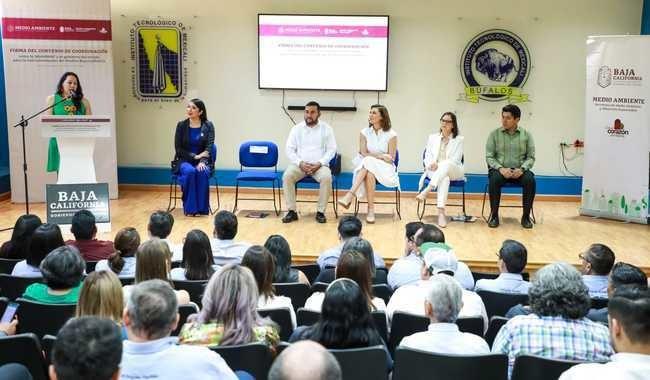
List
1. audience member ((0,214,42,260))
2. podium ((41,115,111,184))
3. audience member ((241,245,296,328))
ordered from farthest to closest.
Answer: podium ((41,115,111,184))
audience member ((0,214,42,260))
audience member ((241,245,296,328))

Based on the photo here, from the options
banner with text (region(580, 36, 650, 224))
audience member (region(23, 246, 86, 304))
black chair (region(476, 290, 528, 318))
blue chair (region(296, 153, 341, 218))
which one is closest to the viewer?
audience member (region(23, 246, 86, 304))

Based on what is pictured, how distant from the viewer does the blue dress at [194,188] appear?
8.14 meters

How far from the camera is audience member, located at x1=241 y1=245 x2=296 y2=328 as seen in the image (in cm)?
369

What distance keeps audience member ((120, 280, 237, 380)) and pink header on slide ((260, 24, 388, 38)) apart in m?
7.55

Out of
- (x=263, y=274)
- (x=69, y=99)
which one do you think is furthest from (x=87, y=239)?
(x=69, y=99)

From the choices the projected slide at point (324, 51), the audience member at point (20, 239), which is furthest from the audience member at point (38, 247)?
the projected slide at point (324, 51)

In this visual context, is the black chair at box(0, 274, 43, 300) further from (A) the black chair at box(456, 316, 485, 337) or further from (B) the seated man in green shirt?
(B) the seated man in green shirt

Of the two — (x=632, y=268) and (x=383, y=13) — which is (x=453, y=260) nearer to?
Result: (x=632, y=268)

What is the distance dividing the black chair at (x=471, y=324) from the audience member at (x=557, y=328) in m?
0.18

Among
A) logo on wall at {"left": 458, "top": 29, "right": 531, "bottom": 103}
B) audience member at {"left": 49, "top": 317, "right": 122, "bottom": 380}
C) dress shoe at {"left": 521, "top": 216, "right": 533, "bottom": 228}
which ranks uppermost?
→ logo on wall at {"left": 458, "top": 29, "right": 531, "bottom": 103}

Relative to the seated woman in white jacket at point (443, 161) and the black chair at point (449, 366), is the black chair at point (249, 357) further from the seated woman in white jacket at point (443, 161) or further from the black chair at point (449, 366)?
the seated woman in white jacket at point (443, 161)

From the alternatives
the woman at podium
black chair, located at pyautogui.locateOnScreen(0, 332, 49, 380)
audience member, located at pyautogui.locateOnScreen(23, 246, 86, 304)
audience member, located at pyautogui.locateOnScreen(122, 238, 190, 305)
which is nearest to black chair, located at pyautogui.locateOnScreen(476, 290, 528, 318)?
audience member, located at pyautogui.locateOnScreen(122, 238, 190, 305)

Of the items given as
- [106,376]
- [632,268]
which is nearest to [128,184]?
[632,268]

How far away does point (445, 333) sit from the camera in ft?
9.82
